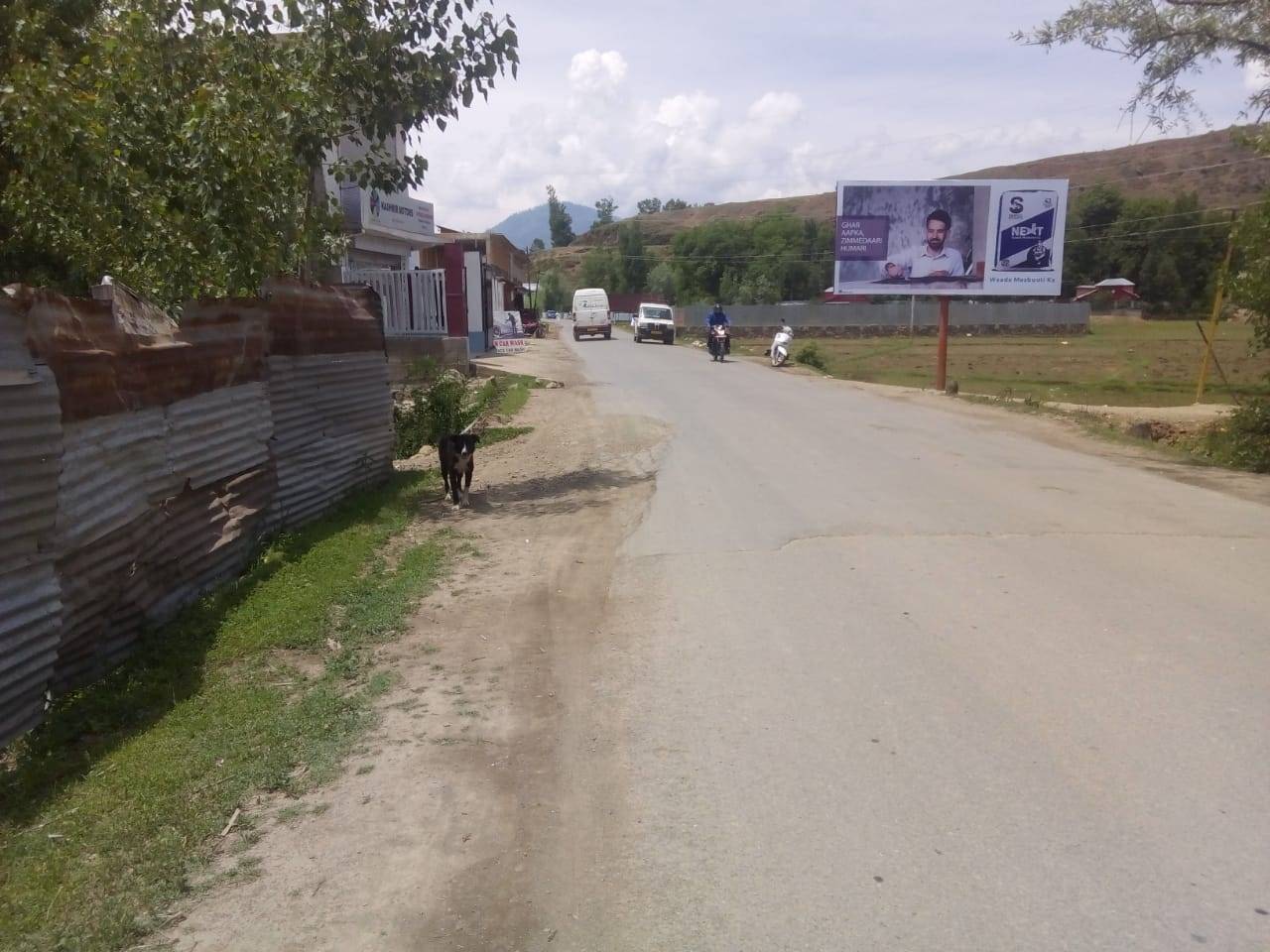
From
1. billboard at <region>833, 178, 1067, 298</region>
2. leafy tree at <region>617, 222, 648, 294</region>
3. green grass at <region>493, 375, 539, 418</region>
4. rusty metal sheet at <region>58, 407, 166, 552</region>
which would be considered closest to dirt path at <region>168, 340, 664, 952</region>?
rusty metal sheet at <region>58, 407, 166, 552</region>

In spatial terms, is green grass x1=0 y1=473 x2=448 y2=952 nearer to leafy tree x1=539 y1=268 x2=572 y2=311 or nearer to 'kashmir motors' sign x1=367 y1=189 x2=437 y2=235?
'kashmir motors' sign x1=367 y1=189 x2=437 y2=235

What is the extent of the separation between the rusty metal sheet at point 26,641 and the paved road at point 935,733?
2.58 metres

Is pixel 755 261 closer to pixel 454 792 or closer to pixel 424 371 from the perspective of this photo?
pixel 424 371

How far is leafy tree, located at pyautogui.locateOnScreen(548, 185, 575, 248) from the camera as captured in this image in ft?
531

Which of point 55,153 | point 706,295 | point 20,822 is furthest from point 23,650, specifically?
point 706,295

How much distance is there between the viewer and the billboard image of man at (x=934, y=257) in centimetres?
2472

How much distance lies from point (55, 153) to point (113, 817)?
5.42 meters

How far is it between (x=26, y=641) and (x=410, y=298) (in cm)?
1687

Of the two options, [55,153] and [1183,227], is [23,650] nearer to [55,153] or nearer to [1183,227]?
[55,153]

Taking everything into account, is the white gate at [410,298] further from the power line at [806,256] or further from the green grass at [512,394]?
the power line at [806,256]

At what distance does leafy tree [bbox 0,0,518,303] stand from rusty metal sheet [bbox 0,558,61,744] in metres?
3.85

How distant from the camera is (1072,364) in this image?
3712 centimetres

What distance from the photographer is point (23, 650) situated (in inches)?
190

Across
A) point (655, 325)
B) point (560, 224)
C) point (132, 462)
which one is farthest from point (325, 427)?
point (560, 224)
